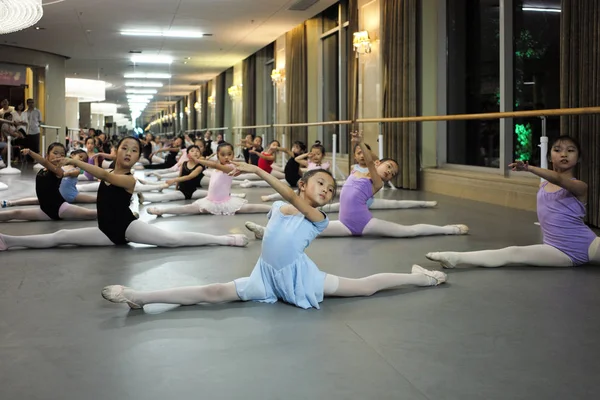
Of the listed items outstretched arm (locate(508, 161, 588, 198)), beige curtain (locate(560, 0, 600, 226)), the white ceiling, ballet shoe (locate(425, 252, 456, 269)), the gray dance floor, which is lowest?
the gray dance floor

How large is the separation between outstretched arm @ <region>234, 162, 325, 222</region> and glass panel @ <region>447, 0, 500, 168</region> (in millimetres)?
5840

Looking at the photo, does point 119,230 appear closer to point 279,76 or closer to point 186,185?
point 186,185

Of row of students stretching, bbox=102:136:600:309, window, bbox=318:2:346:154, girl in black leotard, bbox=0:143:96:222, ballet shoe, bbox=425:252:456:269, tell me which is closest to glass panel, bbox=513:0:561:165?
ballet shoe, bbox=425:252:456:269

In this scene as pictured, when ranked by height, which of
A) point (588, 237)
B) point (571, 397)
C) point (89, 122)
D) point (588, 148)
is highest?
point (89, 122)

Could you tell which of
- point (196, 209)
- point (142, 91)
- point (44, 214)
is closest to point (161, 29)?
point (142, 91)

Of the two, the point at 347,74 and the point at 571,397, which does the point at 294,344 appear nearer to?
the point at 571,397

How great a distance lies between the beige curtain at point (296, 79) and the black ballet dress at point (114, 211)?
1061 cm

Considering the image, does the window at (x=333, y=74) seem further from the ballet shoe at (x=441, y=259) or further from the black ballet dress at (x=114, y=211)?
the ballet shoe at (x=441, y=259)

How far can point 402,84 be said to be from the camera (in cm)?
966

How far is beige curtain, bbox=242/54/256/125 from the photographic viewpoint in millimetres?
19547

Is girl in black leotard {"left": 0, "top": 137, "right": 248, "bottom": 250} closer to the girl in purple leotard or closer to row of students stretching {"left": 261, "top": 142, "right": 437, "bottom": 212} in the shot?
row of students stretching {"left": 261, "top": 142, "right": 437, "bottom": 212}

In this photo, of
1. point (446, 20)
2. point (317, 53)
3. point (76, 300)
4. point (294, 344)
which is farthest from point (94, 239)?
point (317, 53)

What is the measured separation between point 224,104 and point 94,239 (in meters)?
17.8

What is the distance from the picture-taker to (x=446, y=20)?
959 centimetres
